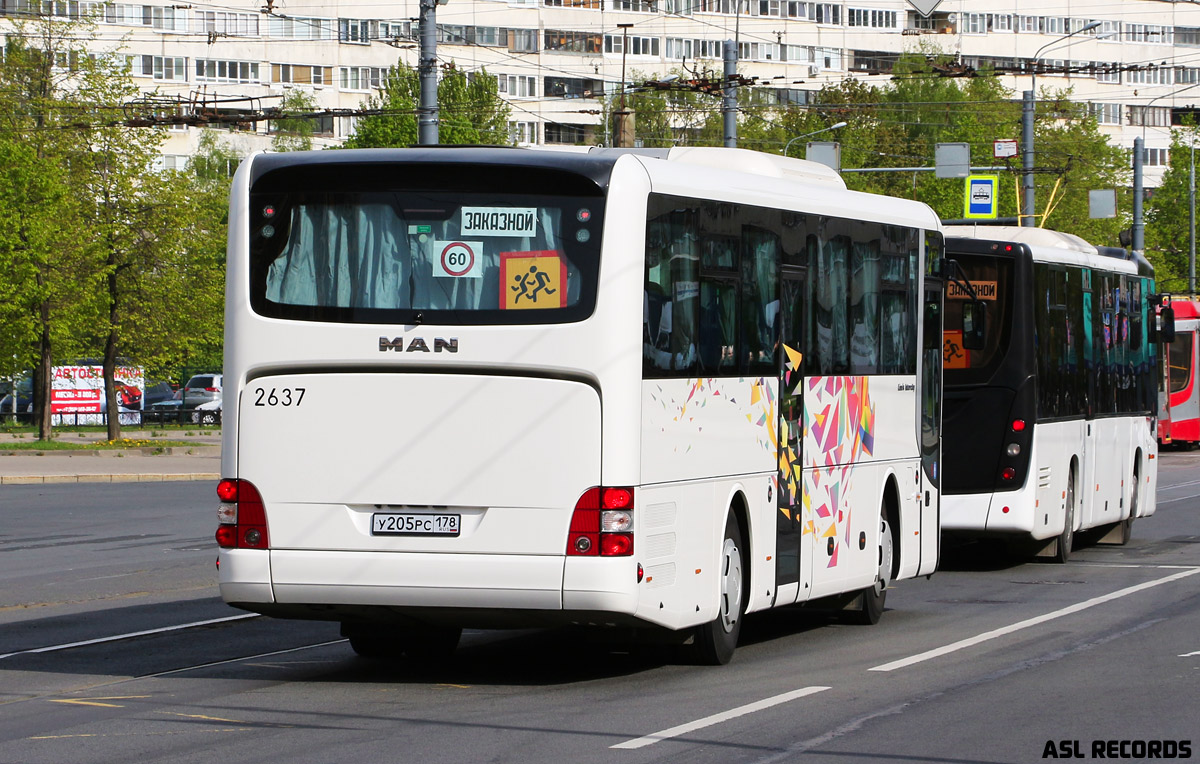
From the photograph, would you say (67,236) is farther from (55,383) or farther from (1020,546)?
(1020,546)

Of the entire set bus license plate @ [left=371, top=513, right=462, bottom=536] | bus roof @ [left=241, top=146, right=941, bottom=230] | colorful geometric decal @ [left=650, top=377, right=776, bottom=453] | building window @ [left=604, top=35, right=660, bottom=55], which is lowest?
bus license plate @ [left=371, top=513, right=462, bottom=536]

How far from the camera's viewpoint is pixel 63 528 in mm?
23844

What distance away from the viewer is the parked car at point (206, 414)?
6638cm

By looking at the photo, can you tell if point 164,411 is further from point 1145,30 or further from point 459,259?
point 1145,30

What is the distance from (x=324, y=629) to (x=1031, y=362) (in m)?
8.10

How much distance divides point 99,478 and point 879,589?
2270cm

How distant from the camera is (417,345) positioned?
10703 mm

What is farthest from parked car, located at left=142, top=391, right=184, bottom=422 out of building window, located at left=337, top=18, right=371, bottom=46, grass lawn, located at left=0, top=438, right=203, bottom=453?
building window, located at left=337, top=18, right=371, bottom=46

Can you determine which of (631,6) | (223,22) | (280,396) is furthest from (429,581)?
(631,6)

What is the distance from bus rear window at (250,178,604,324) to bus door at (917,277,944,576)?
5.54 m

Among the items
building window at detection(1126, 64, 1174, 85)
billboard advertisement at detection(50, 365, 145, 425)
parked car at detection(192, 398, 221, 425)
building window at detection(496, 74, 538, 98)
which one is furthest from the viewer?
building window at detection(1126, 64, 1174, 85)

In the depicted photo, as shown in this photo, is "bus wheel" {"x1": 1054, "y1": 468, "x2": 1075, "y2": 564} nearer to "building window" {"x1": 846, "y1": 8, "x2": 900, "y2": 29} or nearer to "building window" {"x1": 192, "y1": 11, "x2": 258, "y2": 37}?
"building window" {"x1": 192, "y1": 11, "x2": 258, "y2": 37}

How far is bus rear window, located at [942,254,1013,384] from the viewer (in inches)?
760

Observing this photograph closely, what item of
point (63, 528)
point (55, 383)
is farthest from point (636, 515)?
point (55, 383)
